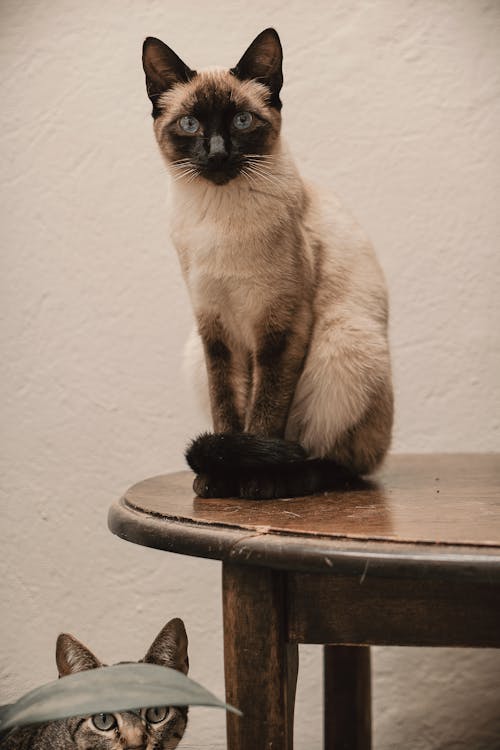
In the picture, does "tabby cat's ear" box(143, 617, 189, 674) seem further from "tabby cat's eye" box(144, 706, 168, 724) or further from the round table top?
the round table top

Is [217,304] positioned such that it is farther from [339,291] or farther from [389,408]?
[389,408]

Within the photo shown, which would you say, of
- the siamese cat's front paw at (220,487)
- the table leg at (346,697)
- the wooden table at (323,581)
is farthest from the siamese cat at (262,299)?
the table leg at (346,697)

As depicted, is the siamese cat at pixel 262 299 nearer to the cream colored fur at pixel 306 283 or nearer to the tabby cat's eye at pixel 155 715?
the cream colored fur at pixel 306 283

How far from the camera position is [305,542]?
69 centimetres

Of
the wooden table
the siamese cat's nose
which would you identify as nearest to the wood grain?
the wooden table

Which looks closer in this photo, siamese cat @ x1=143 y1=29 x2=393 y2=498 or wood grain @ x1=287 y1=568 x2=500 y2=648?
wood grain @ x1=287 y1=568 x2=500 y2=648

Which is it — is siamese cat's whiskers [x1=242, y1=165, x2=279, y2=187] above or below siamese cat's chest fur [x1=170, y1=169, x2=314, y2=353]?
above

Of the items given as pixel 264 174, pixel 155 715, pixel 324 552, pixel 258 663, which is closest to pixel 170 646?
pixel 155 715

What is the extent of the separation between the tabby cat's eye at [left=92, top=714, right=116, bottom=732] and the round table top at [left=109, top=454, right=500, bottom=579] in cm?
26

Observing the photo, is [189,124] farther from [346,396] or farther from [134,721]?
[134,721]

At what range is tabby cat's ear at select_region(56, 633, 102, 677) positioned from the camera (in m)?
1.02

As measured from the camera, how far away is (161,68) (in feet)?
3.28

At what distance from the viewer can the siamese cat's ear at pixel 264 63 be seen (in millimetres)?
976

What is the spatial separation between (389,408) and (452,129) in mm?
685
